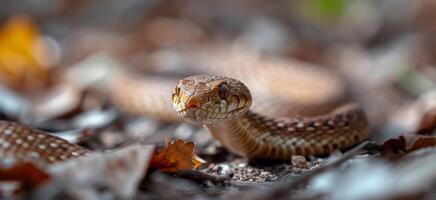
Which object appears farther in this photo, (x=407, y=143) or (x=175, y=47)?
(x=175, y=47)

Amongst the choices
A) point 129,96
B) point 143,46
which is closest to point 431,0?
point 143,46

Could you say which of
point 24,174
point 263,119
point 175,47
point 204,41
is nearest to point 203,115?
point 263,119

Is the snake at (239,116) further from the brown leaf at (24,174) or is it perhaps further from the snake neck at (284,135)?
the brown leaf at (24,174)

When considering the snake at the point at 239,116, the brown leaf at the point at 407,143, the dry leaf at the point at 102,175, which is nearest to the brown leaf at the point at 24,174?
the dry leaf at the point at 102,175

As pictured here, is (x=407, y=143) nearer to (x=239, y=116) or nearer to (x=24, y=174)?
(x=239, y=116)

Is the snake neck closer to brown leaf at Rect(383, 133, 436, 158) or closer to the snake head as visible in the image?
the snake head

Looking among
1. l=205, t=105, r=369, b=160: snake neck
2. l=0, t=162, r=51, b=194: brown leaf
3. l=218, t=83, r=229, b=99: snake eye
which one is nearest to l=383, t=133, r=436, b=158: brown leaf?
l=205, t=105, r=369, b=160: snake neck
